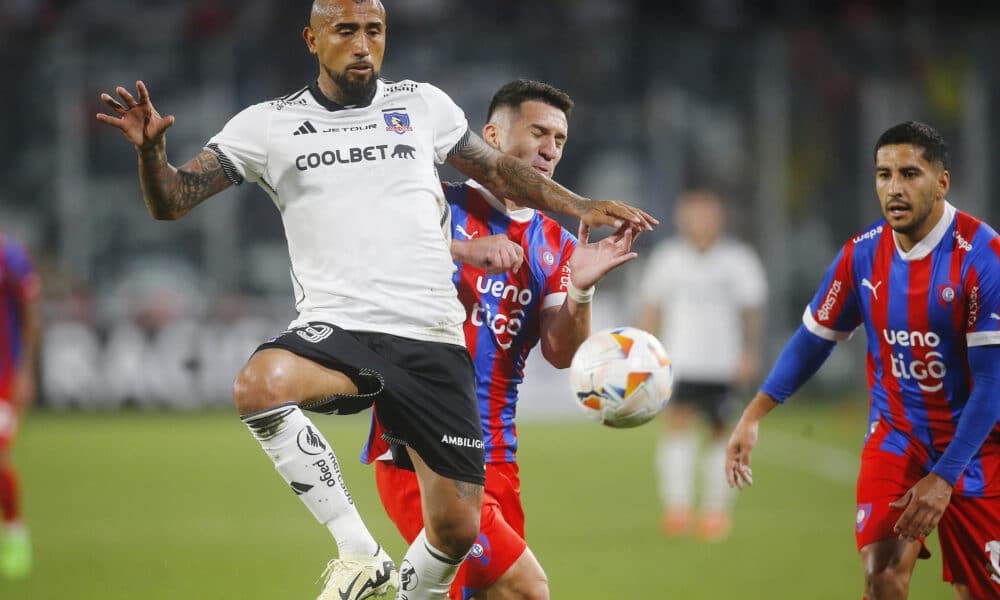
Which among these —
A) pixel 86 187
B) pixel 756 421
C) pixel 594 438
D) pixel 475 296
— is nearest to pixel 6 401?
pixel 475 296

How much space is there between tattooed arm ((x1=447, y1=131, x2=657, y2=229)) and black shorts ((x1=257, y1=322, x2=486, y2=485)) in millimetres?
690

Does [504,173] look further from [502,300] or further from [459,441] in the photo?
[459,441]

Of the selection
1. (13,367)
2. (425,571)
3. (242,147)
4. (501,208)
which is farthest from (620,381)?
(13,367)

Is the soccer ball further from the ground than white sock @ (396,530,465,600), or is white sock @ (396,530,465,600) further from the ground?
the soccer ball

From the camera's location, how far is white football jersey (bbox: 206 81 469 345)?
15.0ft

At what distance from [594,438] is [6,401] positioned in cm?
1023

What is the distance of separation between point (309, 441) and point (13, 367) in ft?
18.0

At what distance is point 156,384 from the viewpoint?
777 inches

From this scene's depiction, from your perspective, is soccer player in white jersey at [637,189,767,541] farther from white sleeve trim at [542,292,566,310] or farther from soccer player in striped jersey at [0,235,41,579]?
white sleeve trim at [542,292,566,310]

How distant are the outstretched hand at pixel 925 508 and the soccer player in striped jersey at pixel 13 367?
616cm

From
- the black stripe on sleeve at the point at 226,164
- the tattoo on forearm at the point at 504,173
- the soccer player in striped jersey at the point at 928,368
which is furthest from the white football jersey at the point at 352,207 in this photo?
the soccer player in striped jersey at the point at 928,368

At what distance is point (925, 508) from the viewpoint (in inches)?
190

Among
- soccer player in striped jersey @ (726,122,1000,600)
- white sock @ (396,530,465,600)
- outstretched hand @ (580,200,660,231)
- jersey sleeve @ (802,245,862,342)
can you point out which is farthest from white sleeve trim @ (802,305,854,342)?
white sock @ (396,530,465,600)

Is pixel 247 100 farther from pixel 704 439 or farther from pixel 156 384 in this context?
pixel 704 439
